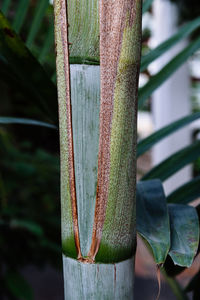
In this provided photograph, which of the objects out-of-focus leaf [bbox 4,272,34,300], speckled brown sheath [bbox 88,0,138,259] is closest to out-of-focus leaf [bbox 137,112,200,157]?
speckled brown sheath [bbox 88,0,138,259]

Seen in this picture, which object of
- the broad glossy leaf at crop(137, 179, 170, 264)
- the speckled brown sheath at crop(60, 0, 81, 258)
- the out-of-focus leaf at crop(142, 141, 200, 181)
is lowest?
the out-of-focus leaf at crop(142, 141, 200, 181)

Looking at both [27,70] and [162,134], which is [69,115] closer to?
[27,70]

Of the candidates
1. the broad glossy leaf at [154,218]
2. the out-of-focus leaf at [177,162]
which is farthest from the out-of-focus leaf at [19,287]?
the broad glossy leaf at [154,218]

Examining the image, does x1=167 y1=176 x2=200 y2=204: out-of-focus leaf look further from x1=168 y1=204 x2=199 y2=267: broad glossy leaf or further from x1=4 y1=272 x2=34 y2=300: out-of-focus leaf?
x1=4 y1=272 x2=34 y2=300: out-of-focus leaf

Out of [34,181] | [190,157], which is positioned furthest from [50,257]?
[190,157]

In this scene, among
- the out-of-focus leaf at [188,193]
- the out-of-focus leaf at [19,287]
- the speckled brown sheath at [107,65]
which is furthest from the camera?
the out-of-focus leaf at [19,287]

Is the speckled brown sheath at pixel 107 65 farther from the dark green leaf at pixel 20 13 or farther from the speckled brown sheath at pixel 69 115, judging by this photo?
the dark green leaf at pixel 20 13
